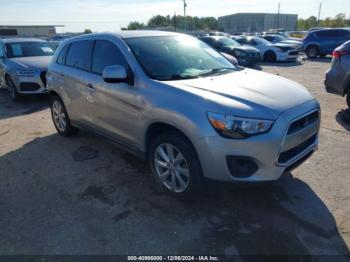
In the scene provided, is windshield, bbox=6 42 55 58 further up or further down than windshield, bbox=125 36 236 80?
further down

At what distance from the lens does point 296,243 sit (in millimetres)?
2881

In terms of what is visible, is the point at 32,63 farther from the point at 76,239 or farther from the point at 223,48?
the point at 223,48

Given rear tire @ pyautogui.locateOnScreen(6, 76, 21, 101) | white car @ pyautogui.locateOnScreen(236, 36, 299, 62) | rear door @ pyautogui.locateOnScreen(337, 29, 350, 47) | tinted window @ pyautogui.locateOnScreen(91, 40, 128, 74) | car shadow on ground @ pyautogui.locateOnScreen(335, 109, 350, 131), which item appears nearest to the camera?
tinted window @ pyautogui.locateOnScreen(91, 40, 128, 74)

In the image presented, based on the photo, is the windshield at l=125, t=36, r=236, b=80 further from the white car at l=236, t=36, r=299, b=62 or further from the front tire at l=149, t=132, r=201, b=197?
the white car at l=236, t=36, r=299, b=62

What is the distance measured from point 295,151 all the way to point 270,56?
1623cm

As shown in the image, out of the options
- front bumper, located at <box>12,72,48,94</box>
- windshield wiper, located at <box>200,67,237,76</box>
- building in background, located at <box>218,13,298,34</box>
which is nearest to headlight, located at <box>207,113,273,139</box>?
windshield wiper, located at <box>200,67,237,76</box>

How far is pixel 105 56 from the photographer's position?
432cm

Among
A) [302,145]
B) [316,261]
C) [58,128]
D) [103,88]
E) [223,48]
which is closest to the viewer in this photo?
[316,261]

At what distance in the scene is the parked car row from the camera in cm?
293

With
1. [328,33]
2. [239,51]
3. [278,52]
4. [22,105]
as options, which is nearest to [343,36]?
[328,33]

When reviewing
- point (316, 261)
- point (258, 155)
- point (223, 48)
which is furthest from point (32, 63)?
point (223, 48)

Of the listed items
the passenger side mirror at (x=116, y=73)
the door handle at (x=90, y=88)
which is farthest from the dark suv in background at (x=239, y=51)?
the passenger side mirror at (x=116, y=73)

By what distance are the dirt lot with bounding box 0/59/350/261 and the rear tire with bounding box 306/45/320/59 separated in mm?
16766

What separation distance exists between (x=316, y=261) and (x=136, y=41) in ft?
10.2
